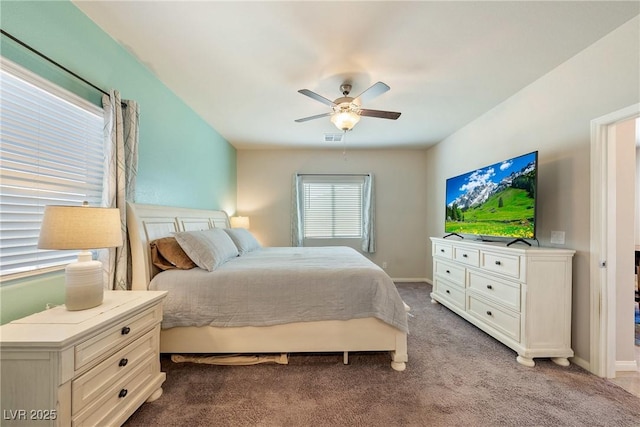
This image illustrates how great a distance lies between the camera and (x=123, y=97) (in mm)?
2113

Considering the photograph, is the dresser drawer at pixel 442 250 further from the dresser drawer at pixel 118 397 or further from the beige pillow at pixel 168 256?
the dresser drawer at pixel 118 397

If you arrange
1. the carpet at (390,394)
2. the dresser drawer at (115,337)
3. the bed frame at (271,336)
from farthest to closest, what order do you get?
the bed frame at (271,336) < the carpet at (390,394) < the dresser drawer at (115,337)

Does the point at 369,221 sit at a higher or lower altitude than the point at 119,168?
lower

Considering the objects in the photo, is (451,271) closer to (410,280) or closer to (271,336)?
(410,280)

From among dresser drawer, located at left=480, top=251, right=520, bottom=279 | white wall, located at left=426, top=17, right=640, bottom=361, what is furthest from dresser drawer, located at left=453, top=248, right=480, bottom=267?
white wall, located at left=426, top=17, right=640, bottom=361

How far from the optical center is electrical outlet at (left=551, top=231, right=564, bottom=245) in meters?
2.29

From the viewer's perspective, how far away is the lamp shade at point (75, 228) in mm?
1258

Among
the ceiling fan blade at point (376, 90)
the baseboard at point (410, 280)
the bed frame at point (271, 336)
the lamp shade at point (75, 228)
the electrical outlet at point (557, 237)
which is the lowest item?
the baseboard at point (410, 280)

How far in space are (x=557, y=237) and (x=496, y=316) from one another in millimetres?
921

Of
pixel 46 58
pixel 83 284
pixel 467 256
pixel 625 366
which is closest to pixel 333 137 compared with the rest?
pixel 467 256

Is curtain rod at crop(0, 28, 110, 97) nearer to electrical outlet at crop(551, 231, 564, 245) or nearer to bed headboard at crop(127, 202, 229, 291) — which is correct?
bed headboard at crop(127, 202, 229, 291)

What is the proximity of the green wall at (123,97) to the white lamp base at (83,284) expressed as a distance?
27 cm

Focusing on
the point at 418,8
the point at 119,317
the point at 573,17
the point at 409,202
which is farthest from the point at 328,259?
the point at 409,202

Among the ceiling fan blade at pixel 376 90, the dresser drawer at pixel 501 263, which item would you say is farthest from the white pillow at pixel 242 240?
the dresser drawer at pixel 501 263
